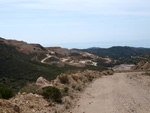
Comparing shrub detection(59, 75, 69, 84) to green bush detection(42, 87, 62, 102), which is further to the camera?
shrub detection(59, 75, 69, 84)

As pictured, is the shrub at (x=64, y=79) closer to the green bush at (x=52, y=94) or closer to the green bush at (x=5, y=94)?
the green bush at (x=52, y=94)

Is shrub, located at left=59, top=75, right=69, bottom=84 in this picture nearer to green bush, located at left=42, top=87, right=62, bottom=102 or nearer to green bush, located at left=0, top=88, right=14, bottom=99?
green bush, located at left=42, top=87, right=62, bottom=102

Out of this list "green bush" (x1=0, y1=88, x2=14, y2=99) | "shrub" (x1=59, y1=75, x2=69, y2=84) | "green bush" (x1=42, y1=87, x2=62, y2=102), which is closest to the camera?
"green bush" (x1=0, y1=88, x2=14, y2=99)

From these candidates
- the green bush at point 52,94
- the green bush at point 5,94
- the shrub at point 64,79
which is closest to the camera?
the green bush at point 5,94

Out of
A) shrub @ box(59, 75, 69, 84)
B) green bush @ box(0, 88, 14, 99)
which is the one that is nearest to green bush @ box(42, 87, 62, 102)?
green bush @ box(0, 88, 14, 99)

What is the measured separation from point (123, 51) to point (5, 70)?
395 feet

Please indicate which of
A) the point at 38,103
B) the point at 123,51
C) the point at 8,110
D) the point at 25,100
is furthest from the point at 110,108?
the point at 123,51

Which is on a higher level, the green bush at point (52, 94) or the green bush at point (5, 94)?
the green bush at point (5, 94)

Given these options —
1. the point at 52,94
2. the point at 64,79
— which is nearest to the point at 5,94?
the point at 52,94

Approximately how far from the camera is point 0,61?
43.9 m

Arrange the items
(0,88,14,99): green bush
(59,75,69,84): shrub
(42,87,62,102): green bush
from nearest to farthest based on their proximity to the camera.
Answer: (0,88,14,99): green bush → (42,87,62,102): green bush → (59,75,69,84): shrub

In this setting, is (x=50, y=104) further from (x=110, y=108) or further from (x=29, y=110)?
(x=110, y=108)

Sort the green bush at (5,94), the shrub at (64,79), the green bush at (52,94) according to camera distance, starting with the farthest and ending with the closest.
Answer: the shrub at (64,79) → the green bush at (52,94) → the green bush at (5,94)

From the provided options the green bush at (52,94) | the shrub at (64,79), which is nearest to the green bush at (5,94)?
the green bush at (52,94)
